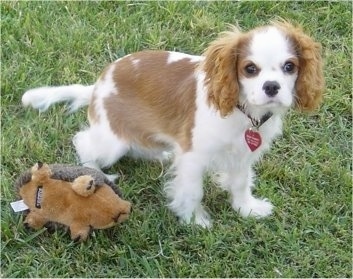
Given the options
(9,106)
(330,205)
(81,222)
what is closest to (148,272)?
(81,222)

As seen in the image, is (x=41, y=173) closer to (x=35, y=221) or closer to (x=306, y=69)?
(x=35, y=221)

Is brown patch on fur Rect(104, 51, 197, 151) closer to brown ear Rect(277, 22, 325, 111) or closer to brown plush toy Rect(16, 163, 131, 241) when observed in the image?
brown plush toy Rect(16, 163, 131, 241)

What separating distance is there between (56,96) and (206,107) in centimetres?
106

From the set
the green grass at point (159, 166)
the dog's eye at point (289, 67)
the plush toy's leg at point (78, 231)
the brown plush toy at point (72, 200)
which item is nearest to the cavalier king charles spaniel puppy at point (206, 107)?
the dog's eye at point (289, 67)

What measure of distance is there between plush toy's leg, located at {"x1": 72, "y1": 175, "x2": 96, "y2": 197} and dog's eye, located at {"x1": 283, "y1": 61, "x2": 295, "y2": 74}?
95cm

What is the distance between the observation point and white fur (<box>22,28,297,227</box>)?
2.92m

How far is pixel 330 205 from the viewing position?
3.55m

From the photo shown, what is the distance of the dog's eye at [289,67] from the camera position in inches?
116

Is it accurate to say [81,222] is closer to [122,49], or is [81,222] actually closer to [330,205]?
[330,205]

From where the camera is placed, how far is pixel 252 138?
3.20 m

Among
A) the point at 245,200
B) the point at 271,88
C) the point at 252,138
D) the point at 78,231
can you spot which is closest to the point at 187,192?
the point at 245,200

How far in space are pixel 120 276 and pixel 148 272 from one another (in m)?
0.12

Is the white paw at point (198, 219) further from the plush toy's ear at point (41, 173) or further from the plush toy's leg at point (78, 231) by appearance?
the plush toy's ear at point (41, 173)

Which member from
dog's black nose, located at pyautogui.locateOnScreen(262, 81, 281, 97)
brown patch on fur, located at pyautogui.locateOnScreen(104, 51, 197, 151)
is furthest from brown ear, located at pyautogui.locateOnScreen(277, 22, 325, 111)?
brown patch on fur, located at pyautogui.locateOnScreen(104, 51, 197, 151)
